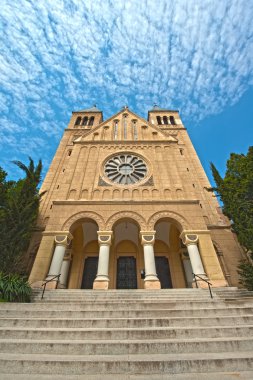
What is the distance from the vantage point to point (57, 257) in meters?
10.8

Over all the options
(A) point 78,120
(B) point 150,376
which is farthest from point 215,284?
(A) point 78,120

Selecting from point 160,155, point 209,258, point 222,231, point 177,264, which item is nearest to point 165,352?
point 209,258

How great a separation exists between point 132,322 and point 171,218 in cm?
800

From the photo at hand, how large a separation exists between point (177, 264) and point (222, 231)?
4.52 metres

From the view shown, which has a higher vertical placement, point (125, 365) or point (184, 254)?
point (184, 254)

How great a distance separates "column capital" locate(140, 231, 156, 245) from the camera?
37.1 feet

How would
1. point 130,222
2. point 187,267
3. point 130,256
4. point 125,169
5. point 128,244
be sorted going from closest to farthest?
point 130,222 → point 187,267 → point 130,256 → point 128,244 → point 125,169

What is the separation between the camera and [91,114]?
28.9 meters

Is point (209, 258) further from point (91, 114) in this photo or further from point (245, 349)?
point (91, 114)

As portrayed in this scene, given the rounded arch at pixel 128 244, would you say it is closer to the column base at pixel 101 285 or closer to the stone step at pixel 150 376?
the column base at pixel 101 285

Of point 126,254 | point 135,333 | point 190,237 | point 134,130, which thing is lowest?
point 135,333

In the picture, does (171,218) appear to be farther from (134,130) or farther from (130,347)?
(134,130)

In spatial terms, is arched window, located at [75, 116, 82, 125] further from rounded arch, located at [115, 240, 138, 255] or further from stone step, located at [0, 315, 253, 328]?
stone step, located at [0, 315, 253, 328]

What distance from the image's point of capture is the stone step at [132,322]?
16.0ft
